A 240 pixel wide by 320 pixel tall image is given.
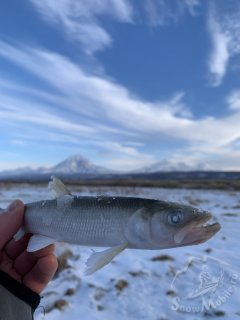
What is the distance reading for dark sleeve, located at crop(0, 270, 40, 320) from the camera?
12.2ft

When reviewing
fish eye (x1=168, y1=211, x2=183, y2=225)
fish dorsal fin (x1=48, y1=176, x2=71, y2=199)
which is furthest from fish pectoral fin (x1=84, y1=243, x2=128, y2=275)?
fish dorsal fin (x1=48, y1=176, x2=71, y2=199)

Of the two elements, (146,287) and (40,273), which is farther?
(146,287)

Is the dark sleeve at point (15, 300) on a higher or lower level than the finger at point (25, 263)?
lower

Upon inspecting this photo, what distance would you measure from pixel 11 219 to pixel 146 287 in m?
6.52

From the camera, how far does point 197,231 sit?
8.57ft

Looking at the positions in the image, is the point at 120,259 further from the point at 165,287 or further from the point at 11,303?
the point at 11,303

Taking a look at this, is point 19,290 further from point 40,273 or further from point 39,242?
point 39,242

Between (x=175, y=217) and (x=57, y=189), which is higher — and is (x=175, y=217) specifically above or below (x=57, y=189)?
below

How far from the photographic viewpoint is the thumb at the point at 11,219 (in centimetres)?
346

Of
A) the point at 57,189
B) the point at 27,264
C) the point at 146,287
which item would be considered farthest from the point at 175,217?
the point at 146,287

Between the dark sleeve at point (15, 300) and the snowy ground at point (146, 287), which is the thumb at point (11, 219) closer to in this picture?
the dark sleeve at point (15, 300)

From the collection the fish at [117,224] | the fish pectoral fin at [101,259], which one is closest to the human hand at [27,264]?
the fish at [117,224]

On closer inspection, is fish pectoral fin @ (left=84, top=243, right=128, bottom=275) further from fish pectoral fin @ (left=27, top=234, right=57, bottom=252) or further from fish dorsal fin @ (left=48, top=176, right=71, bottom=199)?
fish dorsal fin @ (left=48, top=176, right=71, bottom=199)

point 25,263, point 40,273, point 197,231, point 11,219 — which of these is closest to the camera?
point 197,231
